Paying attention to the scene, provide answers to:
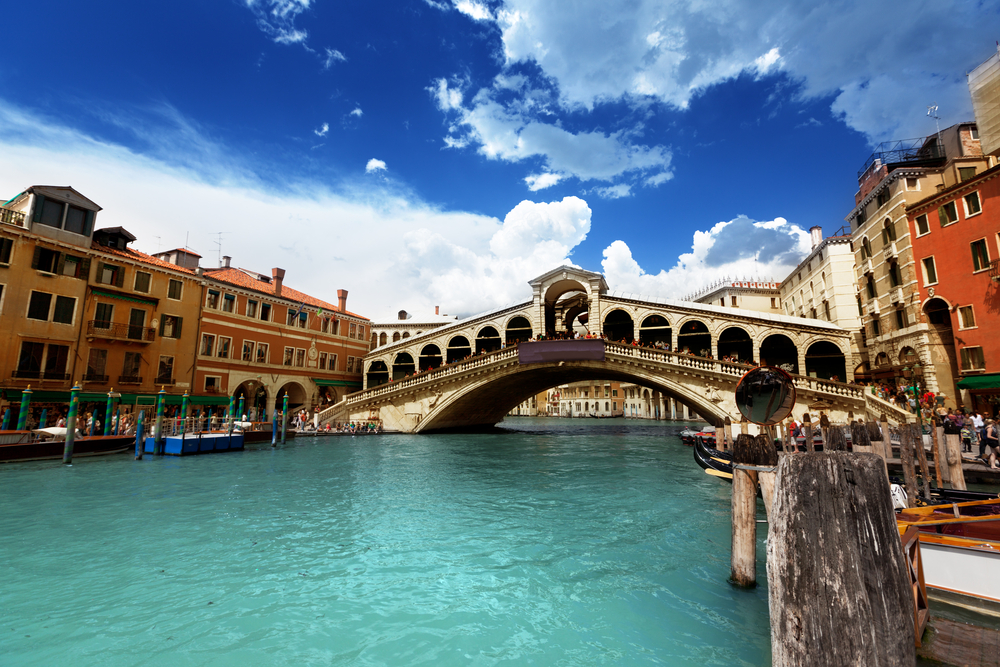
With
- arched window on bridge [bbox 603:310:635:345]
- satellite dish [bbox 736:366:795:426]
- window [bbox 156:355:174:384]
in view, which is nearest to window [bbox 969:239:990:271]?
arched window on bridge [bbox 603:310:635:345]

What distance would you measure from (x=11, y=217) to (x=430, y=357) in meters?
22.9

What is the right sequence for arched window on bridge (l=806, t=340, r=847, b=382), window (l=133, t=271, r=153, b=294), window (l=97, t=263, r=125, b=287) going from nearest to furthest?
window (l=97, t=263, r=125, b=287), window (l=133, t=271, r=153, b=294), arched window on bridge (l=806, t=340, r=847, b=382)

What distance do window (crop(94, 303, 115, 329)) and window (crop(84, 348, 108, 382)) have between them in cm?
116

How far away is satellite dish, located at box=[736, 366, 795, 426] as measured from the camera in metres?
5.20

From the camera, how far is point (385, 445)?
73.8ft

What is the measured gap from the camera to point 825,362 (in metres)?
24.8

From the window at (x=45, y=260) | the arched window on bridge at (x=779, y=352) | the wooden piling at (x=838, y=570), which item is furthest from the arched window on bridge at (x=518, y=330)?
the wooden piling at (x=838, y=570)

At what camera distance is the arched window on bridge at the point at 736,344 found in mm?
26625

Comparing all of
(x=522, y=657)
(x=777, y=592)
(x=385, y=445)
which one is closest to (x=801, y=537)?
(x=777, y=592)

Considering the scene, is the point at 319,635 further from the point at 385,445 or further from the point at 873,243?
the point at 873,243

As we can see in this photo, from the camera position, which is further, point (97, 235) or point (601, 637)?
point (97, 235)

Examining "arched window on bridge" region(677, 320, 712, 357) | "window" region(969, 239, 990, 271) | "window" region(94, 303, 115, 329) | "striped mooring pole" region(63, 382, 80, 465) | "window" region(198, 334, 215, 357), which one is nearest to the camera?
"striped mooring pole" region(63, 382, 80, 465)

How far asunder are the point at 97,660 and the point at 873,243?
1171 inches

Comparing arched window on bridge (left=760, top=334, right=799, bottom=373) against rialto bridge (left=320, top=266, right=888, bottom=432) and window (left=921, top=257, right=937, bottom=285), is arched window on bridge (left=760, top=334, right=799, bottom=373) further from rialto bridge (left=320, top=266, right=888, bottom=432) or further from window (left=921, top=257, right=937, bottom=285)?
window (left=921, top=257, right=937, bottom=285)
